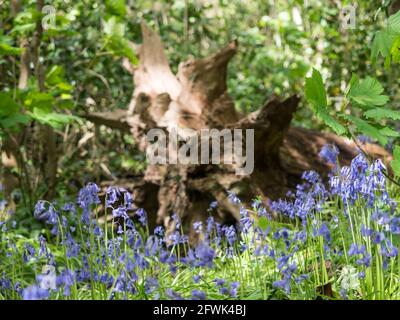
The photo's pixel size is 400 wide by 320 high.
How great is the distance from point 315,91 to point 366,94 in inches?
8.9

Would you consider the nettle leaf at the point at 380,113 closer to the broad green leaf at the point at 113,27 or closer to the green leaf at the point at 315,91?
the green leaf at the point at 315,91

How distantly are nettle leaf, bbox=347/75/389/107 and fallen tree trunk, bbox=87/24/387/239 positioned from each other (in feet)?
6.70

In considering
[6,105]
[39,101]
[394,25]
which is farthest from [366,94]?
[39,101]

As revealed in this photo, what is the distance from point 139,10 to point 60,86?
149 inches

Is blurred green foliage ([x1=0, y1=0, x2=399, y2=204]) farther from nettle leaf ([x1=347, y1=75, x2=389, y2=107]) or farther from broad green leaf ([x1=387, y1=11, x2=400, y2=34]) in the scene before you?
nettle leaf ([x1=347, y1=75, x2=389, y2=107])

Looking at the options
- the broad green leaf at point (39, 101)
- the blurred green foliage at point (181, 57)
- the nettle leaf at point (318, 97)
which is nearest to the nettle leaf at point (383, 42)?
the nettle leaf at point (318, 97)

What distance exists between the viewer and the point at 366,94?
2.19 metres

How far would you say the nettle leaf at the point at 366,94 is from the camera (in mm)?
2178

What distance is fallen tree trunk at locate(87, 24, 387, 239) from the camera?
173 inches

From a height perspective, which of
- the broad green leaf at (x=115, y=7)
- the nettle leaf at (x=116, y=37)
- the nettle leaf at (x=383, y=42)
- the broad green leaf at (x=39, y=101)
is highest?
the broad green leaf at (x=115, y=7)

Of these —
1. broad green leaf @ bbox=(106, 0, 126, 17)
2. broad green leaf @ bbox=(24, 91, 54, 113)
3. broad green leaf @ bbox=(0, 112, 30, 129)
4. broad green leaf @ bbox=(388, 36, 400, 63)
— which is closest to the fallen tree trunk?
broad green leaf @ bbox=(106, 0, 126, 17)

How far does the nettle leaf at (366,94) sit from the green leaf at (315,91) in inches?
5.1

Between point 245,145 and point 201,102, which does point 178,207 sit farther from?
point 201,102

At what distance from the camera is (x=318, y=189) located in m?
2.77
